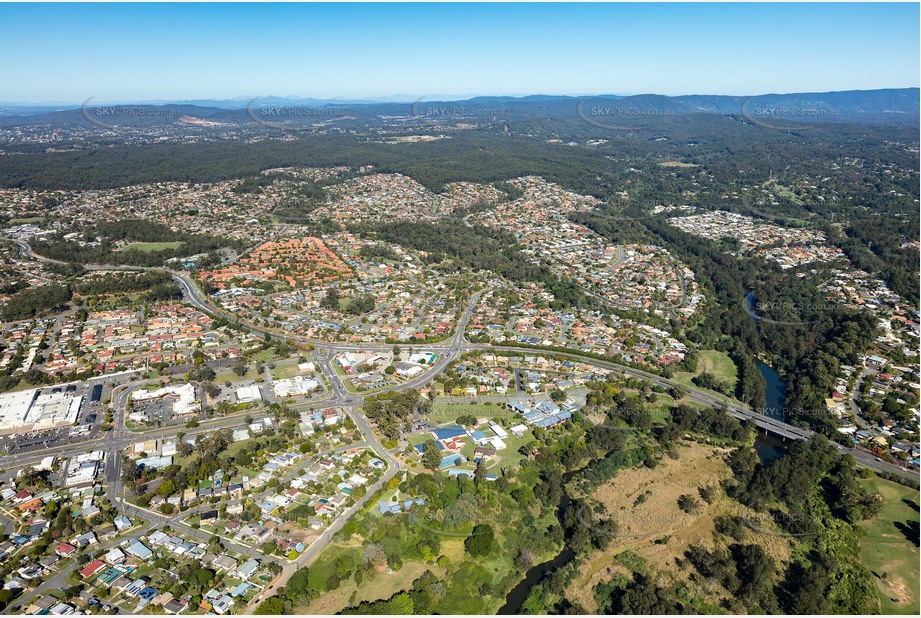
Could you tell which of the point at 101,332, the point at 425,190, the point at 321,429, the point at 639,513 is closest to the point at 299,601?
the point at 321,429

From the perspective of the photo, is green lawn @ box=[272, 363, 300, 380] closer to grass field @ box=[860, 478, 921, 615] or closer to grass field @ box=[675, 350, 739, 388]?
grass field @ box=[675, 350, 739, 388]

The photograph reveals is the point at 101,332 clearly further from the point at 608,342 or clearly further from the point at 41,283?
the point at 608,342

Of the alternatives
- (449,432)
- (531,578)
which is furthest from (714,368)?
(531,578)

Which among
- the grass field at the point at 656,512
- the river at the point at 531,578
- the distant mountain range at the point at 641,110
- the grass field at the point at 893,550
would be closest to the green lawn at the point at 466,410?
the grass field at the point at 656,512

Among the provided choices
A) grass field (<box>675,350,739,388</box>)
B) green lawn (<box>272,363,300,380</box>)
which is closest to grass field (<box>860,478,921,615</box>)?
grass field (<box>675,350,739,388</box>)

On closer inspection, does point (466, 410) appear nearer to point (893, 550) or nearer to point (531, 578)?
point (531, 578)
